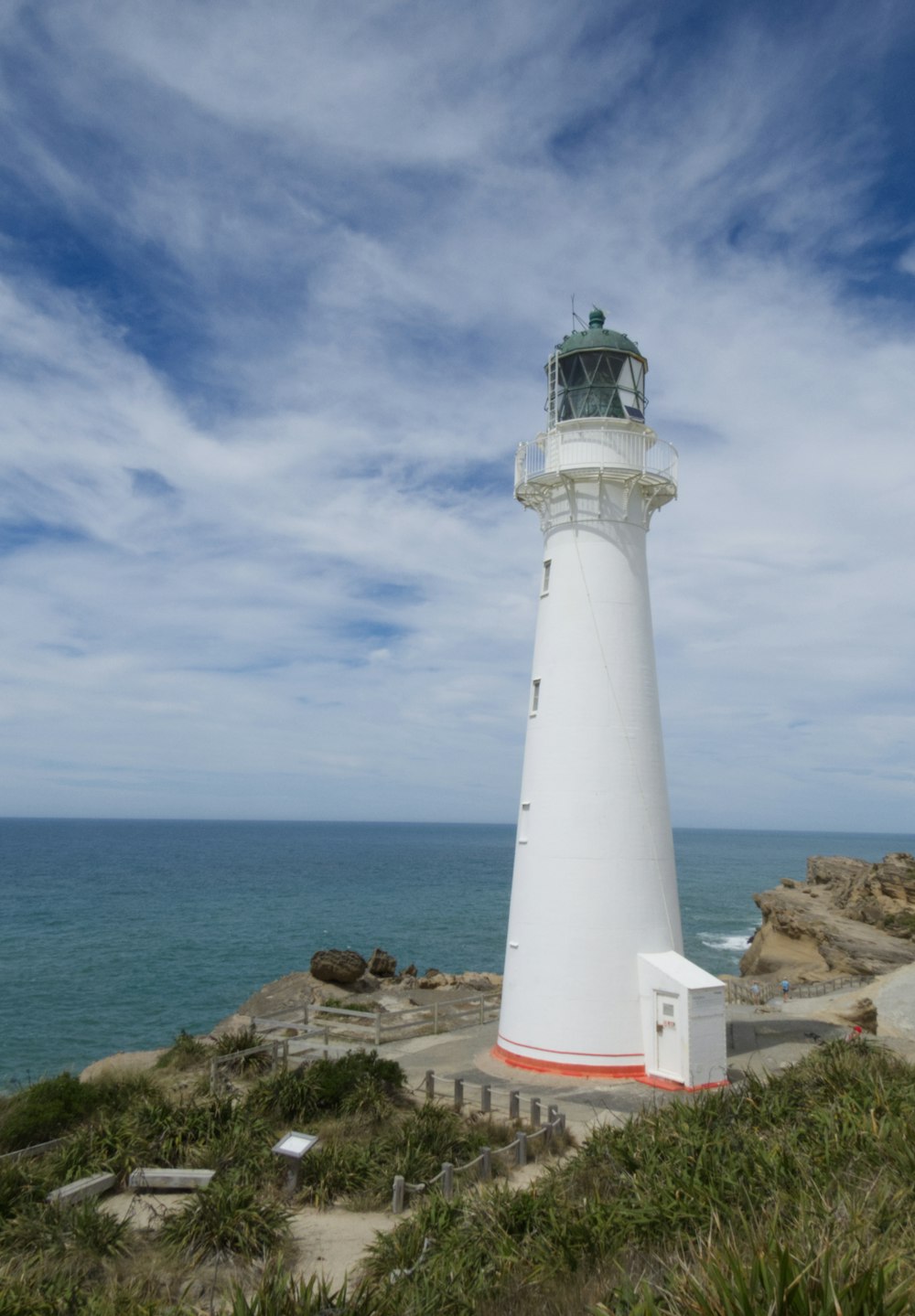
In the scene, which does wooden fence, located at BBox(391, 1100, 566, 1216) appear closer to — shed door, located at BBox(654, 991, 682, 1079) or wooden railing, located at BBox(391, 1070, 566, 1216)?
wooden railing, located at BBox(391, 1070, 566, 1216)

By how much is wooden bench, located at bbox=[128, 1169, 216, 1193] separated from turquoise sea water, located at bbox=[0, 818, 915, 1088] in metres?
9.46

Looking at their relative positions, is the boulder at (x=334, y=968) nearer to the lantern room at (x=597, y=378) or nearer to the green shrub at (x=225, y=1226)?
the lantern room at (x=597, y=378)

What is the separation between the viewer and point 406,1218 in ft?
31.2

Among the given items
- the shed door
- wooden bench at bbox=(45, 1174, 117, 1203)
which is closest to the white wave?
the shed door

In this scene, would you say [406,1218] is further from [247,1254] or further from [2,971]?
[2,971]

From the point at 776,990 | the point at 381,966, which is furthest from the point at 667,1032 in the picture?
the point at 381,966

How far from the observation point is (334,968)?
94.2 ft

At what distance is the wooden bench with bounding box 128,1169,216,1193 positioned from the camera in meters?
10.0

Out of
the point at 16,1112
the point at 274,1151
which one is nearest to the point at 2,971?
the point at 16,1112

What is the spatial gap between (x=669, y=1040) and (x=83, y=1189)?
29.3 ft

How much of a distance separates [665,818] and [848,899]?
36118mm

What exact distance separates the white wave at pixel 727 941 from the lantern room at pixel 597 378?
42562 mm

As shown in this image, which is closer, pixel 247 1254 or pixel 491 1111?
pixel 247 1254

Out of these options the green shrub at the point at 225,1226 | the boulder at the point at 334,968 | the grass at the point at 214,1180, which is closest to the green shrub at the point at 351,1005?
the boulder at the point at 334,968
